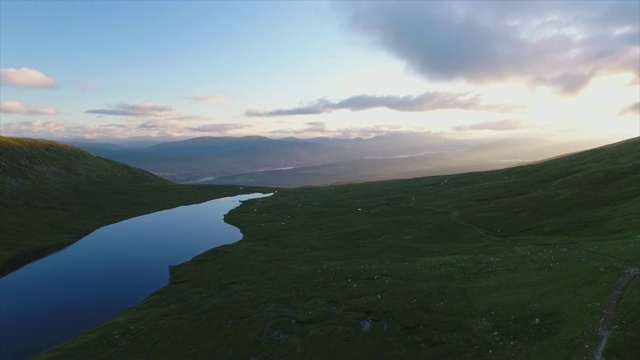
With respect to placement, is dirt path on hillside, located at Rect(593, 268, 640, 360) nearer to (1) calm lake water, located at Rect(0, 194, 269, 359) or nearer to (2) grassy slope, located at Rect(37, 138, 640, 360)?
(2) grassy slope, located at Rect(37, 138, 640, 360)

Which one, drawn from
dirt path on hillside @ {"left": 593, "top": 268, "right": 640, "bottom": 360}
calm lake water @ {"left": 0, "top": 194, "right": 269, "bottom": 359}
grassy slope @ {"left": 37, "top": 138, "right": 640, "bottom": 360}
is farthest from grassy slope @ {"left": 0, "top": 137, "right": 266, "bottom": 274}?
dirt path on hillside @ {"left": 593, "top": 268, "right": 640, "bottom": 360}

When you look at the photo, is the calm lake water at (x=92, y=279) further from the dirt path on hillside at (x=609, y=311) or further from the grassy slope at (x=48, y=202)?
the dirt path on hillside at (x=609, y=311)

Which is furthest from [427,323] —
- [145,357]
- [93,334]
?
[93,334]

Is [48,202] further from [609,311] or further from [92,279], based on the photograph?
[609,311]

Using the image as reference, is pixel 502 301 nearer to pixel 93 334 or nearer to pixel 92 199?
pixel 93 334

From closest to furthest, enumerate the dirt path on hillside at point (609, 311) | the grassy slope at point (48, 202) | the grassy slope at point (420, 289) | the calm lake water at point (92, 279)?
the dirt path on hillside at point (609, 311) < the grassy slope at point (420, 289) < the calm lake water at point (92, 279) < the grassy slope at point (48, 202)

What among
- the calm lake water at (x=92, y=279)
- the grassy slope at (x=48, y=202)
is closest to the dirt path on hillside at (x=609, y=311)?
the calm lake water at (x=92, y=279)

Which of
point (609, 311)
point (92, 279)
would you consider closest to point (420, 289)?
point (609, 311)
